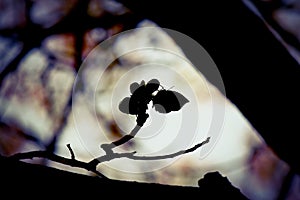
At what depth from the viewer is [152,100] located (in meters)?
1.14

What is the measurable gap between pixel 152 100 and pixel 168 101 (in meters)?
0.07

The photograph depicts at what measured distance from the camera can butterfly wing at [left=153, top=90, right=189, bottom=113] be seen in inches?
42.7

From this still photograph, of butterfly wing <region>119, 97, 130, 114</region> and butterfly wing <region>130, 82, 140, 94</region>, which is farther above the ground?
butterfly wing <region>130, 82, 140, 94</region>

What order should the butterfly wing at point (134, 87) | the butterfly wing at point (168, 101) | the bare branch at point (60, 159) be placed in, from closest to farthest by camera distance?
1. the bare branch at point (60, 159)
2. the butterfly wing at point (168, 101)
3. the butterfly wing at point (134, 87)

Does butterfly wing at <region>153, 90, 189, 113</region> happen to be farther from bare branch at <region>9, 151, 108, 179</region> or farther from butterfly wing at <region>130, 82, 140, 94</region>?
bare branch at <region>9, 151, 108, 179</region>

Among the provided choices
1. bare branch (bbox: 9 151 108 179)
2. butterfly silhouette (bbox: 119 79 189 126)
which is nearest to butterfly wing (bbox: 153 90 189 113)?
butterfly silhouette (bbox: 119 79 189 126)

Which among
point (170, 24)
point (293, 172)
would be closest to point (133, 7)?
point (170, 24)

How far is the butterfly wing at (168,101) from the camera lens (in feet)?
3.56

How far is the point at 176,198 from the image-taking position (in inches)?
25.9

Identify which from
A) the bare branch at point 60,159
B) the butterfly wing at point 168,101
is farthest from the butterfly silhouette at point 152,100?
the bare branch at point 60,159

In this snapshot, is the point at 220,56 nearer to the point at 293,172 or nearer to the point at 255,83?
the point at 255,83

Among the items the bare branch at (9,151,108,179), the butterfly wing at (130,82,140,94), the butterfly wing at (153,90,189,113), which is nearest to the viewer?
the bare branch at (9,151,108,179)

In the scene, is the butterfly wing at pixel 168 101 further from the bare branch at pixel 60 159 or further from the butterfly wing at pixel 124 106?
the bare branch at pixel 60 159

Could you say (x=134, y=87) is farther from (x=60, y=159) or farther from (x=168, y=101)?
(x=60, y=159)
